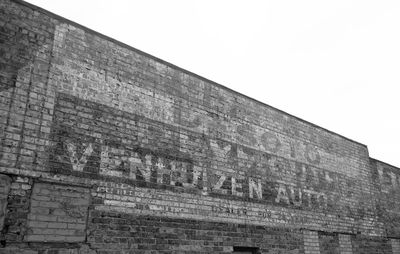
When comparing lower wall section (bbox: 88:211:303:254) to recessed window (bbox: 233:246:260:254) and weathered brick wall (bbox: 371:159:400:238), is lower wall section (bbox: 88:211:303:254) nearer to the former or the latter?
recessed window (bbox: 233:246:260:254)

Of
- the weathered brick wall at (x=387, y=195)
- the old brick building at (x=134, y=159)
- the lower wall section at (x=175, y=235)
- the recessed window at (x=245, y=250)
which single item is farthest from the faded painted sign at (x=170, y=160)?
the weathered brick wall at (x=387, y=195)

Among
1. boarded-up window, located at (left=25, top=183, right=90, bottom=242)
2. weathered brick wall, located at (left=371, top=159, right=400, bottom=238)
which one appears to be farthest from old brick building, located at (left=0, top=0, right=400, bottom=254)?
weathered brick wall, located at (left=371, top=159, right=400, bottom=238)

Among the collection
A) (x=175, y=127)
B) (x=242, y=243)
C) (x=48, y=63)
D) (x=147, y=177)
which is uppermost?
(x=48, y=63)

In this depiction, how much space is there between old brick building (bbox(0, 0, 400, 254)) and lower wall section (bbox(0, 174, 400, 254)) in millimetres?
16

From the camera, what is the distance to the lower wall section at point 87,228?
4.93 meters

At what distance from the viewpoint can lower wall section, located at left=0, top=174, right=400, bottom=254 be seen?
493 centimetres

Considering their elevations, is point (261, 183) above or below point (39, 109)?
below

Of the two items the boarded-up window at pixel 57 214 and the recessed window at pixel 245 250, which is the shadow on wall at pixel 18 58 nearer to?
the boarded-up window at pixel 57 214

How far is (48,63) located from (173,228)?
3.48 meters

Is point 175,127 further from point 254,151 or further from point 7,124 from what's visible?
point 7,124

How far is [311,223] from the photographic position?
30.0ft

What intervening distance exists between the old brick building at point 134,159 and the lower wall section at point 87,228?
16 mm

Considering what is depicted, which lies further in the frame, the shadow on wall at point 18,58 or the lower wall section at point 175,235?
the lower wall section at point 175,235

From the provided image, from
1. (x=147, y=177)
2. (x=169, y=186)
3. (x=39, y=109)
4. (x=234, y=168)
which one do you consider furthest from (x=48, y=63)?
(x=234, y=168)
